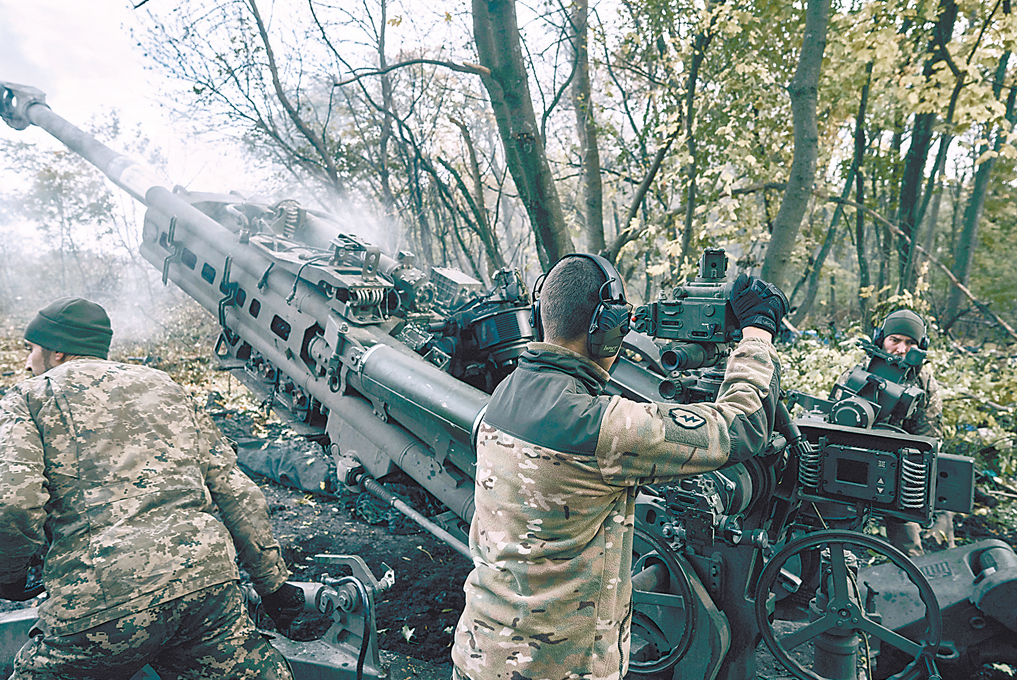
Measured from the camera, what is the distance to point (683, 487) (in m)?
2.98

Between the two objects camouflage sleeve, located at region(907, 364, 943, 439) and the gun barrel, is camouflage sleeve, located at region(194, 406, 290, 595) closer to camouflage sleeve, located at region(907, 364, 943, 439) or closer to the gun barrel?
camouflage sleeve, located at region(907, 364, 943, 439)

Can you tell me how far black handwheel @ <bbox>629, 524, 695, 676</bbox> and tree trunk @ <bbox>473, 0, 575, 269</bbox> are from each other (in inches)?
149

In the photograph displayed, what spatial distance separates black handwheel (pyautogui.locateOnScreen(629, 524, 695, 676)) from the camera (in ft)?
10.0

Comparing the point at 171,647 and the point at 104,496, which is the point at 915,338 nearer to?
the point at 171,647

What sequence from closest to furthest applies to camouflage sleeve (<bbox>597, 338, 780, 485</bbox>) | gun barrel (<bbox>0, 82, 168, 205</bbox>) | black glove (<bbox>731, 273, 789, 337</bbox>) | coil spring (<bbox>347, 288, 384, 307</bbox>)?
camouflage sleeve (<bbox>597, 338, 780, 485</bbox>), black glove (<bbox>731, 273, 789, 337</bbox>), coil spring (<bbox>347, 288, 384, 307</bbox>), gun barrel (<bbox>0, 82, 168, 205</bbox>)

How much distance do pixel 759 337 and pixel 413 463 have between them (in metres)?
2.99

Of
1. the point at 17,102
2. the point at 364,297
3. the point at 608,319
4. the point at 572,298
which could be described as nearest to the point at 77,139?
the point at 17,102

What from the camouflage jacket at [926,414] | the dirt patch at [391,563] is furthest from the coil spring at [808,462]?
the dirt patch at [391,563]

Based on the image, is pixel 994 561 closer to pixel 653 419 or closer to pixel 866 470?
pixel 866 470

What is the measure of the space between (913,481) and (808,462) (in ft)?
1.33

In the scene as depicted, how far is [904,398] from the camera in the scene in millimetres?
4027

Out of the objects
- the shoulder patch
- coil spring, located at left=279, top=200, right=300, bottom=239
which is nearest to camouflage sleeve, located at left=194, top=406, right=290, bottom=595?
the shoulder patch

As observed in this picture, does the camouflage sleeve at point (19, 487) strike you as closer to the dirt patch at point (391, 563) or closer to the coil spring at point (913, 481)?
the dirt patch at point (391, 563)

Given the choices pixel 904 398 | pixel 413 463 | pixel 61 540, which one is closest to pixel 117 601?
pixel 61 540
